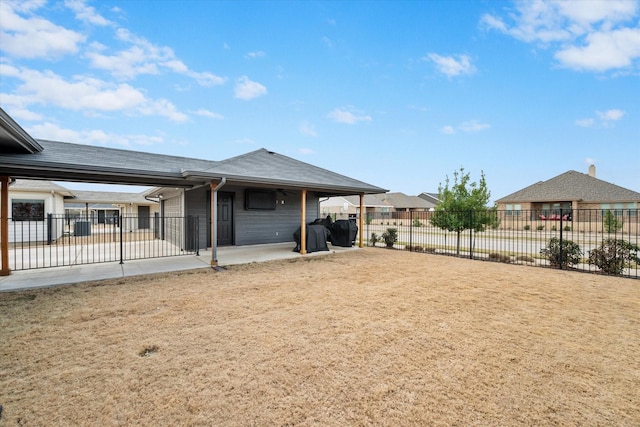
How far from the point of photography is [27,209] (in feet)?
44.5

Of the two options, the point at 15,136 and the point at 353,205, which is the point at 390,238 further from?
the point at 353,205

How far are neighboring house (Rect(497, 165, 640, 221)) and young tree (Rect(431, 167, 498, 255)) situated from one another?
44.7 ft

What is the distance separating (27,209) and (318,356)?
57.1 ft

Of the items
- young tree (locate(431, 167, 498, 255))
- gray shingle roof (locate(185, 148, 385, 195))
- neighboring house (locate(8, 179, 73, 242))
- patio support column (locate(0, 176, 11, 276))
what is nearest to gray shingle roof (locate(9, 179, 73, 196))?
neighboring house (locate(8, 179, 73, 242))

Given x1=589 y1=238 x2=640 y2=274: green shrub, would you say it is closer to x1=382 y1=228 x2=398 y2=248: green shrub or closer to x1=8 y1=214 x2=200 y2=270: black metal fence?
x1=382 y1=228 x2=398 y2=248: green shrub

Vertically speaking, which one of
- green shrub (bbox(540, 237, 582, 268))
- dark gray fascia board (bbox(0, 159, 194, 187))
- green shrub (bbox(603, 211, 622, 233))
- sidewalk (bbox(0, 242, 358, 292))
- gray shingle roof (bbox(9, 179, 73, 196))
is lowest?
sidewalk (bbox(0, 242, 358, 292))

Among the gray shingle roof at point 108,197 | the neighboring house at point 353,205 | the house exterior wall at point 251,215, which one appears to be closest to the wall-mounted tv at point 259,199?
the house exterior wall at point 251,215

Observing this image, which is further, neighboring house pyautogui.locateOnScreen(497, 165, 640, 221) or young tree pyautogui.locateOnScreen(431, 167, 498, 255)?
neighboring house pyautogui.locateOnScreen(497, 165, 640, 221)

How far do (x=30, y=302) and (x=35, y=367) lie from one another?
9.57 ft

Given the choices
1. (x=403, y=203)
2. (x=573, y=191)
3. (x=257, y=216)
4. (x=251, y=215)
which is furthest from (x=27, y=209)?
(x=403, y=203)

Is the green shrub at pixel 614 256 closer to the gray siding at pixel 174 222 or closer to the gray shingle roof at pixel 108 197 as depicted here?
the gray siding at pixel 174 222

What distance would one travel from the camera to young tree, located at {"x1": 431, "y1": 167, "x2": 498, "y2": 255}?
10.9m

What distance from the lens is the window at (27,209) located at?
13.2 m

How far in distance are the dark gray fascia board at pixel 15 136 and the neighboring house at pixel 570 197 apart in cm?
2596
